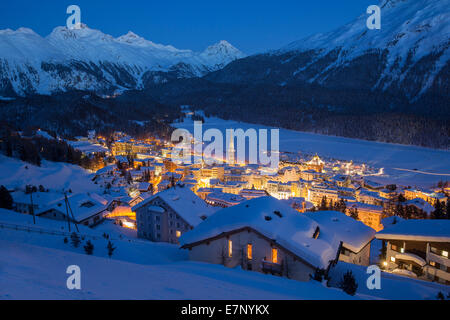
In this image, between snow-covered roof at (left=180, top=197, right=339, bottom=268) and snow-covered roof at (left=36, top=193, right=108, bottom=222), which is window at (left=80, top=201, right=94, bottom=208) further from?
snow-covered roof at (left=180, top=197, right=339, bottom=268)

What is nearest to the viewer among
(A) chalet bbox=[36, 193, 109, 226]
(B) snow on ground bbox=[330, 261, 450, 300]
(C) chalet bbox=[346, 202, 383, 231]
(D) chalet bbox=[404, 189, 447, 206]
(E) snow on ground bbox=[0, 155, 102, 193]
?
(B) snow on ground bbox=[330, 261, 450, 300]

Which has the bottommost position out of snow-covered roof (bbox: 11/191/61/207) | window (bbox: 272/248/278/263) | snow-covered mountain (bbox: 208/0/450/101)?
snow-covered roof (bbox: 11/191/61/207)

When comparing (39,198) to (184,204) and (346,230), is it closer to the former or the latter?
(184,204)

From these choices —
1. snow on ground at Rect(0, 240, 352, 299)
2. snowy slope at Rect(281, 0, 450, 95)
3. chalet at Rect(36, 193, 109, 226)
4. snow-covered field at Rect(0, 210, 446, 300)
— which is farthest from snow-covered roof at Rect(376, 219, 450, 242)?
snowy slope at Rect(281, 0, 450, 95)

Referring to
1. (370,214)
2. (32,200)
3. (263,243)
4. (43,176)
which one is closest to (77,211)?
(32,200)

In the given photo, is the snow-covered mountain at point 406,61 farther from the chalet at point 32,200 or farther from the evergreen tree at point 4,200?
the evergreen tree at point 4,200
